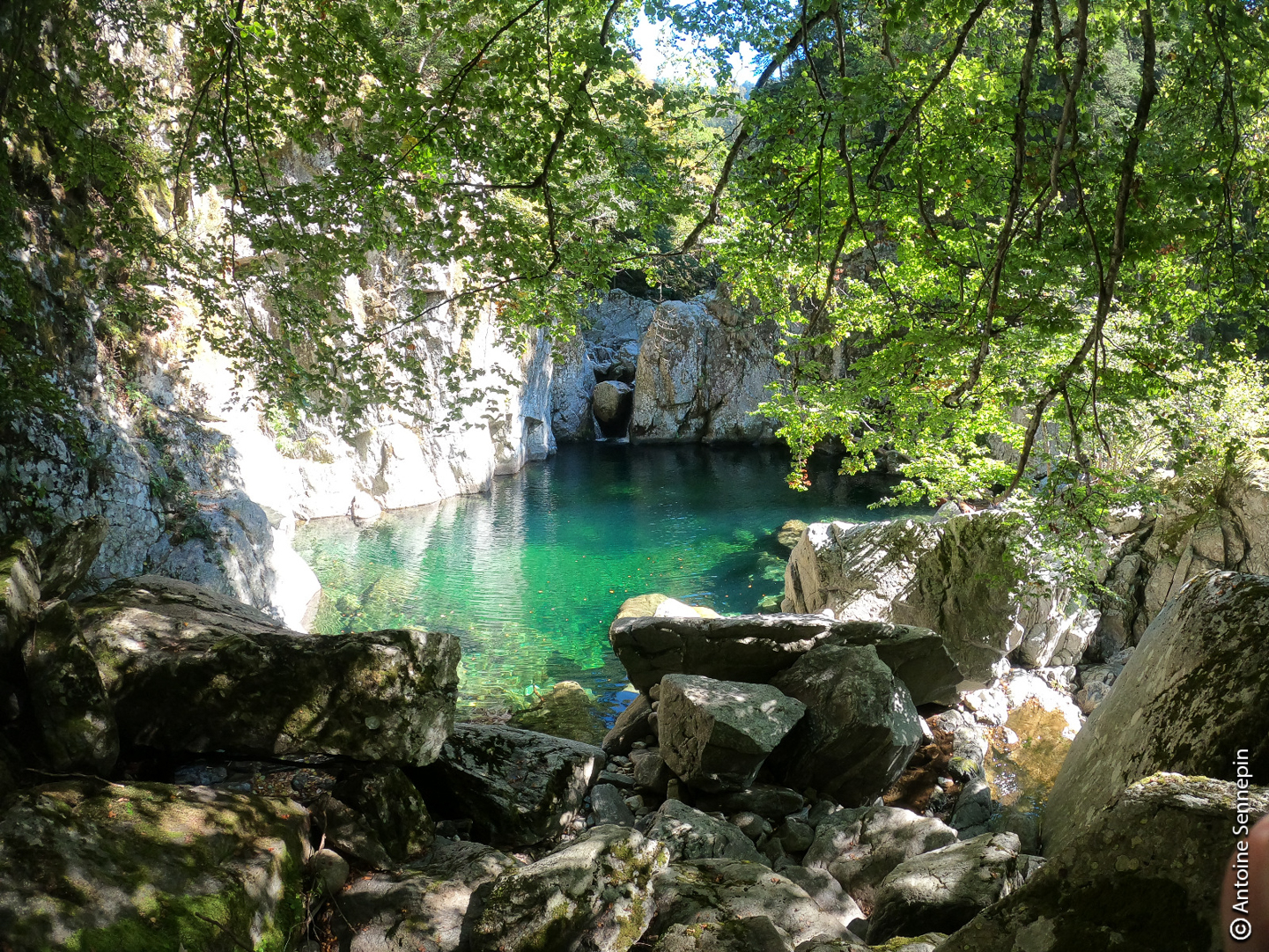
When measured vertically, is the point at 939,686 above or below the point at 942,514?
below

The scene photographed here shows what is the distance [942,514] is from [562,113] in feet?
29.2

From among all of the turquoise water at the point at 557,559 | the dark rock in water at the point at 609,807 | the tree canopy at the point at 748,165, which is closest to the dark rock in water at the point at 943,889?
the dark rock in water at the point at 609,807

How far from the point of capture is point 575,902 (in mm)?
3271

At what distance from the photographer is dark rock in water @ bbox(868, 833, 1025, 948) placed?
142 inches

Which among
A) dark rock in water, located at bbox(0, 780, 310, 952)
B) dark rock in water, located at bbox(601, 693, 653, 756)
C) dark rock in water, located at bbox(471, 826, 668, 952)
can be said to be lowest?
dark rock in water, located at bbox(601, 693, 653, 756)

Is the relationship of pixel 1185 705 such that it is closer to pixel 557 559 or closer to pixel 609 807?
pixel 609 807

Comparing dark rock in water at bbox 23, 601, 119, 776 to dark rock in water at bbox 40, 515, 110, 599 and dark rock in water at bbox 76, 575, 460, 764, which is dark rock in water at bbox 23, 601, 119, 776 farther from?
dark rock in water at bbox 40, 515, 110, 599

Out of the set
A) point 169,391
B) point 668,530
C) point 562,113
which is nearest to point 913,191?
point 562,113

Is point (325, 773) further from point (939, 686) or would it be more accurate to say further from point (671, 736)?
point (939, 686)

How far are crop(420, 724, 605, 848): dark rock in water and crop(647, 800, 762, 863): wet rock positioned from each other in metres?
0.65

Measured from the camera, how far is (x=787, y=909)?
11.7 feet


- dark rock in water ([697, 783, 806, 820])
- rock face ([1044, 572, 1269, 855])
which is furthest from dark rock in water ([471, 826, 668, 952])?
dark rock in water ([697, 783, 806, 820])

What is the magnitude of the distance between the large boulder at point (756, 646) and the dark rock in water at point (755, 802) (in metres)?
1.45

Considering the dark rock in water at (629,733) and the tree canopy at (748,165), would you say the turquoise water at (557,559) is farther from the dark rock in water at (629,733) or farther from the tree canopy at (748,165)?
the tree canopy at (748,165)
